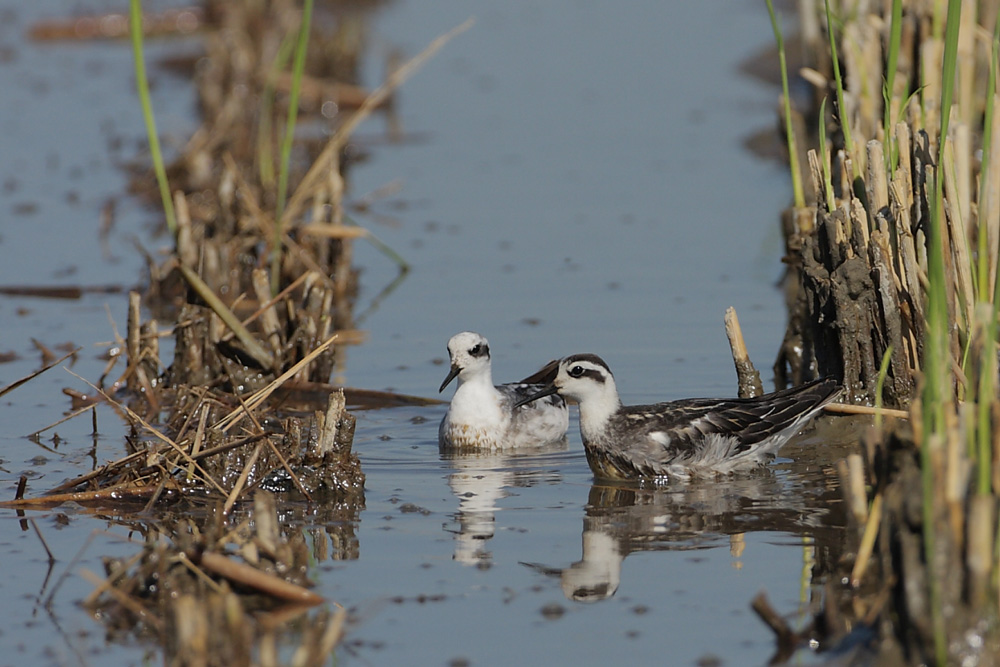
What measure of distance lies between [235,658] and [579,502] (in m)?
2.87

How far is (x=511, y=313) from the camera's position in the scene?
449 inches

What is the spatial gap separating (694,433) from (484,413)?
147cm

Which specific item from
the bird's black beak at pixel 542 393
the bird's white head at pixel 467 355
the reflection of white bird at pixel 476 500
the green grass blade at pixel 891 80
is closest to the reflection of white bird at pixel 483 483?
the reflection of white bird at pixel 476 500

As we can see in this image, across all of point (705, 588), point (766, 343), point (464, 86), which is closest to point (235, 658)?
point (705, 588)

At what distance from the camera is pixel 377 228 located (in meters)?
14.2

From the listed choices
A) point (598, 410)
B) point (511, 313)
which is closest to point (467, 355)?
point (598, 410)

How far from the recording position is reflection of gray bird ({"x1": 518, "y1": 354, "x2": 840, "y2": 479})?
805 cm

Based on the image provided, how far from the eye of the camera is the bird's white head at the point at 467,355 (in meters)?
9.09

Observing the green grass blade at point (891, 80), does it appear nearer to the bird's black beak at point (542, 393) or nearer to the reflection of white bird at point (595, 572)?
the bird's black beak at point (542, 393)

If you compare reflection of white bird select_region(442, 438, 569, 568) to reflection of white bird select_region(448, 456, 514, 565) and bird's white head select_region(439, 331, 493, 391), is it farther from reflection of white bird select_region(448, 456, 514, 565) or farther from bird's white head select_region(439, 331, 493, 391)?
bird's white head select_region(439, 331, 493, 391)

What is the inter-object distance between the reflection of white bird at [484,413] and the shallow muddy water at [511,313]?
236mm

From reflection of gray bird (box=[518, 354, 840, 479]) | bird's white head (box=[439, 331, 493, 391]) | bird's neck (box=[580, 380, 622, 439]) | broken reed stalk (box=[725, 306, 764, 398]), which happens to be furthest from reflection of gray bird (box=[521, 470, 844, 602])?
bird's white head (box=[439, 331, 493, 391])

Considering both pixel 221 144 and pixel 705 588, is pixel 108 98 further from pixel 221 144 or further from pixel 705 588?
pixel 705 588

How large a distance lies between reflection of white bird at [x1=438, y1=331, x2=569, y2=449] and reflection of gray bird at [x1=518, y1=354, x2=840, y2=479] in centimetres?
87
